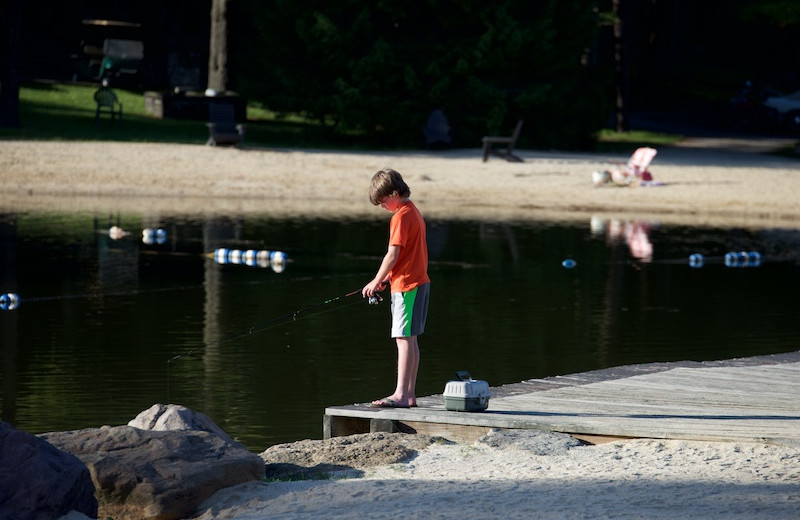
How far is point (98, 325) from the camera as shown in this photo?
1525cm

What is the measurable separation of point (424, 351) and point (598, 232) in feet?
38.3

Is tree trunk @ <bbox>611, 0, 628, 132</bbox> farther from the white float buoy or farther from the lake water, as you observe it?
the white float buoy

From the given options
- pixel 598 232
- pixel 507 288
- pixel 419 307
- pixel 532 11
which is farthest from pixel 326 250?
pixel 532 11

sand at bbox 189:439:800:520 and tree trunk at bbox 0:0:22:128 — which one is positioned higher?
tree trunk at bbox 0:0:22:128

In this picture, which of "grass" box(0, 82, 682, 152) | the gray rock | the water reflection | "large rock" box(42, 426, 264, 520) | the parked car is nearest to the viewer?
"large rock" box(42, 426, 264, 520)

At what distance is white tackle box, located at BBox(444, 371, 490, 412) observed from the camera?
925 centimetres

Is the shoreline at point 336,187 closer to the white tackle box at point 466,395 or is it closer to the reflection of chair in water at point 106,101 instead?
the reflection of chair in water at point 106,101

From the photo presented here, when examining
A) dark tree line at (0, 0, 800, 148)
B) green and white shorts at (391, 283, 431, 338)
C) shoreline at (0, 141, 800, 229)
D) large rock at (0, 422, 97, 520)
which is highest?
dark tree line at (0, 0, 800, 148)

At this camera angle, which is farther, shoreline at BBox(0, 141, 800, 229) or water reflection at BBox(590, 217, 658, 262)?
shoreline at BBox(0, 141, 800, 229)

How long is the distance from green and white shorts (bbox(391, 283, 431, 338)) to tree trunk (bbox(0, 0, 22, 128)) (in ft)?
92.2

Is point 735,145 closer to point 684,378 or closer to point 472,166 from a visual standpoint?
point 472,166

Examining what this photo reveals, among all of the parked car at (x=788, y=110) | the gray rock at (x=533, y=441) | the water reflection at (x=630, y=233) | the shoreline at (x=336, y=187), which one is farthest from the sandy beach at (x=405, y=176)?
the gray rock at (x=533, y=441)

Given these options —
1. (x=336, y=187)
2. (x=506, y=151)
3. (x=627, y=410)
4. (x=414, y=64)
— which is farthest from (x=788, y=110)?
(x=627, y=410)

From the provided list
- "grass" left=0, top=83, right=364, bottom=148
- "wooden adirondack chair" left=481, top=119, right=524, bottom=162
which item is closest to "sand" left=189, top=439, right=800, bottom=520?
"wooden adirondack chair" left=481, top=119, right=524, bottom=162
